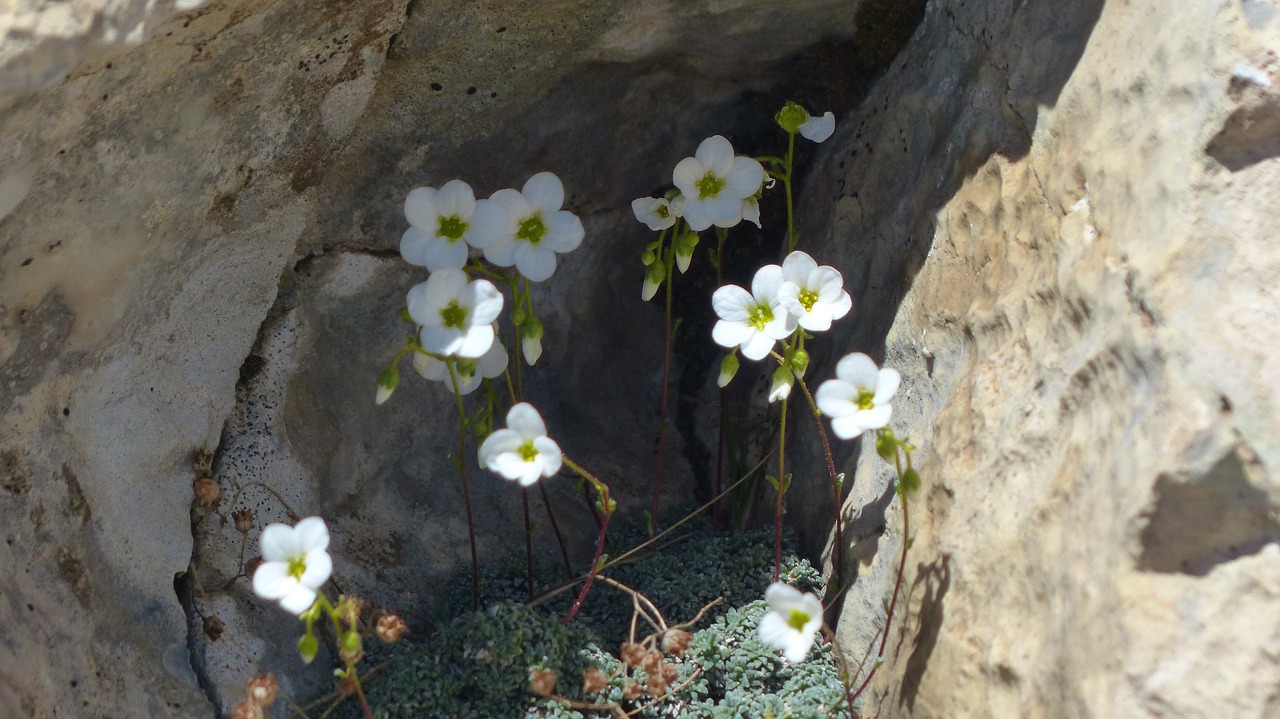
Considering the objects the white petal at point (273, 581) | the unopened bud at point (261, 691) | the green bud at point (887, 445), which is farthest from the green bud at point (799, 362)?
the unopened bud at point (261, 691)

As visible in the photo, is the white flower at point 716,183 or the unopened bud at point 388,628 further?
the white flower at point 716,183

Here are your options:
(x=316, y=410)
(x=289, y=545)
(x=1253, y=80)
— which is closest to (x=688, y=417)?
(x=316, y=410)

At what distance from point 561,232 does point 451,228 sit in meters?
0.23

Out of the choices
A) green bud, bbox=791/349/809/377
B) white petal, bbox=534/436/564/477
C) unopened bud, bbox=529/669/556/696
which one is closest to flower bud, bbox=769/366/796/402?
green bud, bbox=791/349/809/377

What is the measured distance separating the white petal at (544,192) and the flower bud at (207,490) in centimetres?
91

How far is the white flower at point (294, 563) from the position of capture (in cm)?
178

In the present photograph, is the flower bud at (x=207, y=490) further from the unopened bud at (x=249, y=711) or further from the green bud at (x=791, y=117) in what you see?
the green bud at (x=791, y=117)

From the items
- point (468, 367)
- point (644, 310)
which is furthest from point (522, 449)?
point (644, 310)

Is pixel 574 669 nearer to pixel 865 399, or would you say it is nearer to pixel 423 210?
pixel 865 399

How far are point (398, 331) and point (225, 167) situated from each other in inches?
22.3

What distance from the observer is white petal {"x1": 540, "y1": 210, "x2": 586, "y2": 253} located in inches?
86.0

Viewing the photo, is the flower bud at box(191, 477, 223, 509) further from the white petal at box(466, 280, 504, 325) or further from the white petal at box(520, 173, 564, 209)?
the white petal at box(520, 173, 564, 209)

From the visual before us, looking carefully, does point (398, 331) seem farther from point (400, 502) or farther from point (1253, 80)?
point (1253, 80)

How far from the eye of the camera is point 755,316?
2154 millimetres
